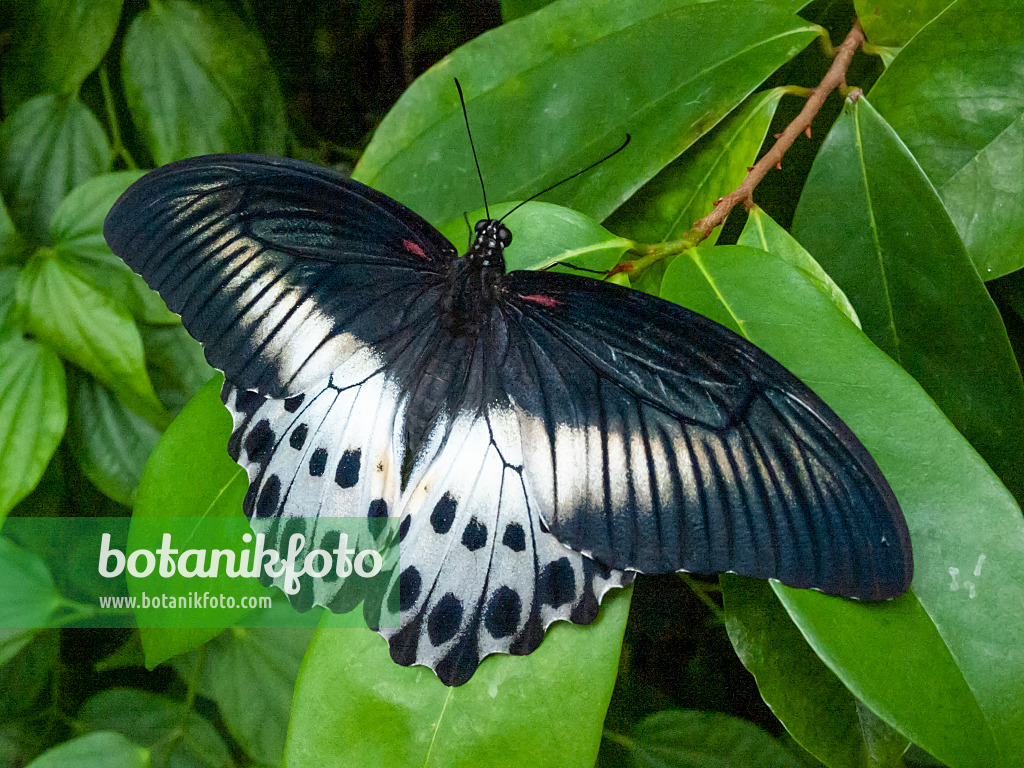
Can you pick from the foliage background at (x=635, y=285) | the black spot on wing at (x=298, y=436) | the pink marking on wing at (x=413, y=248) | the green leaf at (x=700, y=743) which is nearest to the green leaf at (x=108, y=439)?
the foliage background at (x=635, y=285)

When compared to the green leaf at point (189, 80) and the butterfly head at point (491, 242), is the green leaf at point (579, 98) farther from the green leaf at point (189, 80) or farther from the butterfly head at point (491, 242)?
the green leaf at point (189, 80)

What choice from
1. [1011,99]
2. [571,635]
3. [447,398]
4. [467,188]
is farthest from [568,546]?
[1011,99]

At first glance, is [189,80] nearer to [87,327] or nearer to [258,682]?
[87,327]

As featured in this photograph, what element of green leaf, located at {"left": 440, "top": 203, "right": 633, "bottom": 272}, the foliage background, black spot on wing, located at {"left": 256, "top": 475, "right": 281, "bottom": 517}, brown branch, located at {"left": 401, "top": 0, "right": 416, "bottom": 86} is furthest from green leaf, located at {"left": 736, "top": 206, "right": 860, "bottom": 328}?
brown branch, located at {"left": 401, "top": 0, "right": 416, "bottom": 86}

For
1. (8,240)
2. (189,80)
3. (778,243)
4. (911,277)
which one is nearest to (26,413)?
(8,240)

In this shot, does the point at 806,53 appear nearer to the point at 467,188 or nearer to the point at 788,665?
the point at 467,188

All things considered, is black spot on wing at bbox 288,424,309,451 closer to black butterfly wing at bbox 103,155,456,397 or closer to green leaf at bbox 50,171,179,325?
black butterfly wing at bbox 103,155,456,397
